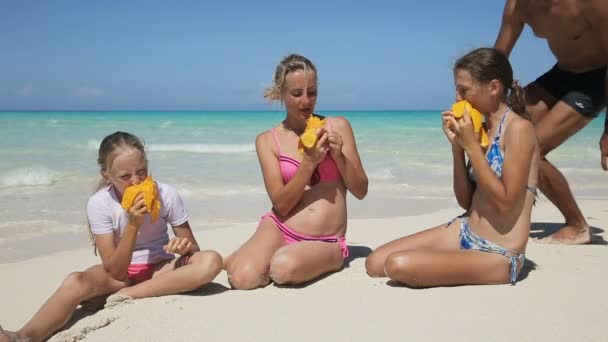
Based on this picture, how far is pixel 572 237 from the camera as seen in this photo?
4.60m

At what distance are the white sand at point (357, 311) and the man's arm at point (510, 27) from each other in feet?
5.96

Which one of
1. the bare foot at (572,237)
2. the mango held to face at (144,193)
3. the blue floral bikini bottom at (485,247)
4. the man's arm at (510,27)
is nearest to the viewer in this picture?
the mango held to face at (144,193)

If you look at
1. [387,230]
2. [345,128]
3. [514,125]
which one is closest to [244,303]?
[345,128]

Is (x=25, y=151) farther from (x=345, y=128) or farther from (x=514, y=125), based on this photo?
(x=514, y=125)

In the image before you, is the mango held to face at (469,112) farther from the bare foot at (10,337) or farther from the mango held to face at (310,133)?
the bare foot at (10,337)

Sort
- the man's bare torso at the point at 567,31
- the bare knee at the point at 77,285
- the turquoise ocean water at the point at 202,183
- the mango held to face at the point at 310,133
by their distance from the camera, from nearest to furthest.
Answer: the bare knee at the point at 77,285, the mango held to face at the point at 310,133, the man's bare torso at the point at 567,31, the turquoise ocean water at the point at 202,183

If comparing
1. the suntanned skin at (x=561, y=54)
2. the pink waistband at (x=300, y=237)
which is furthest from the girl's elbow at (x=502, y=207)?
the suntanned skin at (x=561, y=54)

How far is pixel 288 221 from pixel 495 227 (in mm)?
1425

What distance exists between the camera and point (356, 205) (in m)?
7.21

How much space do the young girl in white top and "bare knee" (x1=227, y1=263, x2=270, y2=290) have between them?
8.3 inches

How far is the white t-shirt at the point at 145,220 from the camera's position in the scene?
3.39m

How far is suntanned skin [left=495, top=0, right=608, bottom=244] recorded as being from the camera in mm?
4176

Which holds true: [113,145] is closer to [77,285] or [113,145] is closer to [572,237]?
[77,285]

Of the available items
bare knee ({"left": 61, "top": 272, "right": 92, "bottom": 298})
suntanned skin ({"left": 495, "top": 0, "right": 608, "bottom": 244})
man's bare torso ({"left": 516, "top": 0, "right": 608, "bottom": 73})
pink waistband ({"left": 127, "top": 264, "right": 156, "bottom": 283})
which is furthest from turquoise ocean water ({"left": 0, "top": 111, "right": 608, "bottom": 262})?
man's bare torso ({"left": 516, "top": 0, "right": 608, "bottom": 73})
